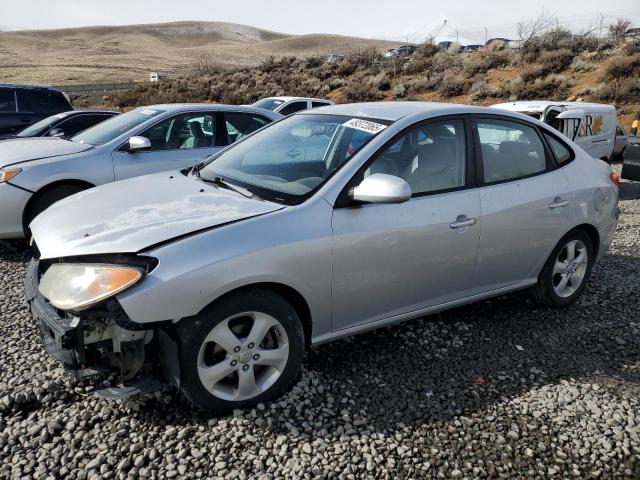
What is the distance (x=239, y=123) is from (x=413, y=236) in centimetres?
421

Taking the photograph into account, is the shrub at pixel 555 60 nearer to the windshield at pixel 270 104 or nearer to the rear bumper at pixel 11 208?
the windshield at pixel 270 104

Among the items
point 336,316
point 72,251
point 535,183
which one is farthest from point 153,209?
point 535,183

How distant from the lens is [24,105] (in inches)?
445

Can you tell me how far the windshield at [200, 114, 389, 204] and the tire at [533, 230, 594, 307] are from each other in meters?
1.86

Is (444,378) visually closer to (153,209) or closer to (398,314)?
(398,314)

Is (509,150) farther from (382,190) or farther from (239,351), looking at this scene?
(239,351)

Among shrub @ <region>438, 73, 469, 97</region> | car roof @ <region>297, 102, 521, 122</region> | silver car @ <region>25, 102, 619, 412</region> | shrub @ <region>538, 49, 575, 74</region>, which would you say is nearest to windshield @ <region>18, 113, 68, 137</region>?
silver car @ <region>25, 102, 619, 412</region>

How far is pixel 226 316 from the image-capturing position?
106 inches

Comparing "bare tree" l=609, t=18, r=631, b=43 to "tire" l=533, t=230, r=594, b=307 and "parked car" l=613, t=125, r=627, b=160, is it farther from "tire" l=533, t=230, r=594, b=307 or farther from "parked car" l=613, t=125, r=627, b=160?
"tire" l=533, t=230, r=594, b=307

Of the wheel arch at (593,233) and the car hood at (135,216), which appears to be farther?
the wheel arch at (593,233)

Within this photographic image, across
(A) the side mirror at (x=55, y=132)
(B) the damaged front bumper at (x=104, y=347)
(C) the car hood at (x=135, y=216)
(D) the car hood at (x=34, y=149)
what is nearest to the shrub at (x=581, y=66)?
(A) the side mirror at (x=55, y=132)

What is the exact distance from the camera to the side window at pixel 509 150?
3807mm

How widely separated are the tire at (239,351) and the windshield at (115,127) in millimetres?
4175

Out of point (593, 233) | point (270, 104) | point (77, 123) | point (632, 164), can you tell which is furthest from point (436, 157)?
point (270, 104)
